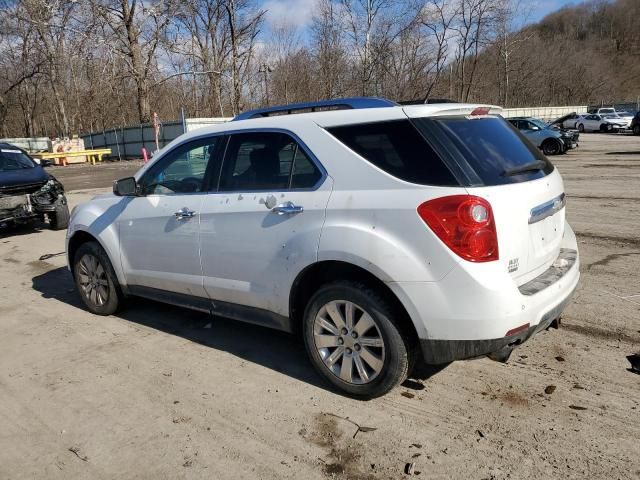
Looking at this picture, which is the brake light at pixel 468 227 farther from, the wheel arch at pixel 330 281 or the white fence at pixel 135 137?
the white fence at pixel 135 137

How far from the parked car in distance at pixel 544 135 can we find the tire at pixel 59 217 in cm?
1820

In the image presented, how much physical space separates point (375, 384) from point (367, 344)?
10.0 inches

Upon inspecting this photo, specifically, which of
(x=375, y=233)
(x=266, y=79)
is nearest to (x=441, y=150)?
(x=375, y=233)

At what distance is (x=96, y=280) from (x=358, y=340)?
3054 mm

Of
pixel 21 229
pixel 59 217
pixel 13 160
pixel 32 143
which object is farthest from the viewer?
pixel 32 143

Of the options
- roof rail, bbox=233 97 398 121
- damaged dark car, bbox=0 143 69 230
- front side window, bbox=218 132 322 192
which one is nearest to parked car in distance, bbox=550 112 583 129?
damaged dark car, bbox=0 143 69 230

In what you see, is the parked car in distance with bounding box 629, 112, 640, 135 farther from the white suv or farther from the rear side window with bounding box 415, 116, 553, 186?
the rear side window with bounding box 415, 116, 553, 186

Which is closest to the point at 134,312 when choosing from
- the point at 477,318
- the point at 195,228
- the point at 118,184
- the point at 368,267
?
the point at 118,184

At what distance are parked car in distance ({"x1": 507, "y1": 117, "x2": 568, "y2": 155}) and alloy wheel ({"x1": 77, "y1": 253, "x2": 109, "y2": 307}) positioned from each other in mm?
20348

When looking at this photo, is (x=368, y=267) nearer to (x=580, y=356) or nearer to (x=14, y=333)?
(x=580, y=356)

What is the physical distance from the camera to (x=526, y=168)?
318 centimetres

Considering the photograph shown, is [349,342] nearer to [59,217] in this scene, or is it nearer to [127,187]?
[127,187]

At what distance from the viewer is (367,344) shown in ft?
10.3

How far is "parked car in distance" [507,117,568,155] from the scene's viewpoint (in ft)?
72.7
